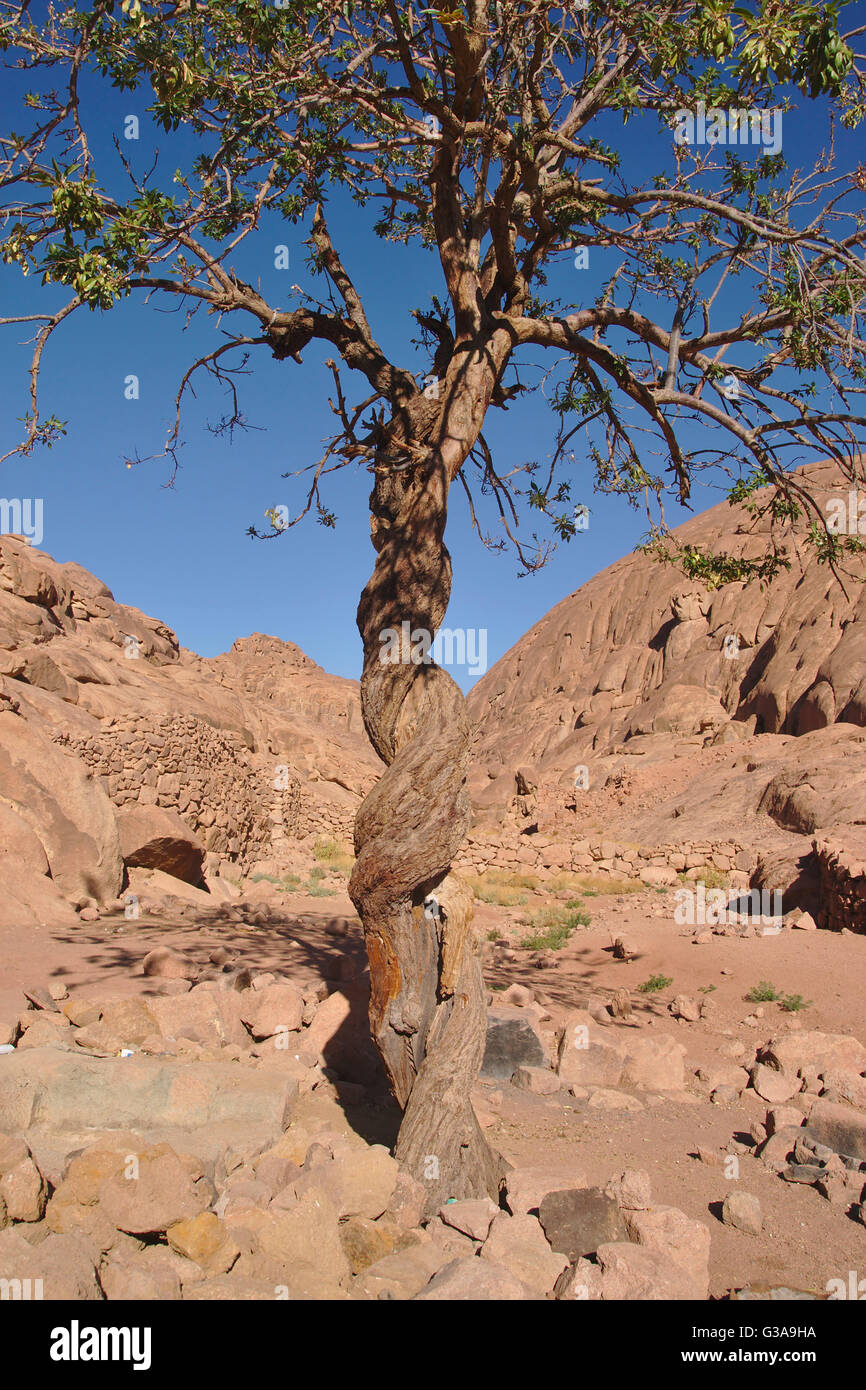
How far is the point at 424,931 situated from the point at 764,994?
16.9ft

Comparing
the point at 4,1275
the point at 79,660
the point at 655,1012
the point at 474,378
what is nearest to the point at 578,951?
the point at 655,1012

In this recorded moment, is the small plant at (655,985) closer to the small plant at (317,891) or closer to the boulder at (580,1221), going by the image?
the boulder at (580,1221)

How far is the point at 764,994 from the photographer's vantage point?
24.6 ft

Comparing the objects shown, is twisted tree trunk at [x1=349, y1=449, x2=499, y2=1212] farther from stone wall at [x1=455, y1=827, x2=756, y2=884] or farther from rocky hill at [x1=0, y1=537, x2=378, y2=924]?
stone wall at [x1=455, y1=827, x2=756, y2=884]

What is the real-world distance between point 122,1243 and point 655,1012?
5794 millimetres

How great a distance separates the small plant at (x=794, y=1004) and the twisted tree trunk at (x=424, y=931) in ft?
14.5

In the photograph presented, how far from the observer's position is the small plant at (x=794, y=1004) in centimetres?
715

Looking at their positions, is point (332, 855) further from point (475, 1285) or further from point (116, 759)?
point (475, 1285)

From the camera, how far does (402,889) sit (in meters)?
3.71

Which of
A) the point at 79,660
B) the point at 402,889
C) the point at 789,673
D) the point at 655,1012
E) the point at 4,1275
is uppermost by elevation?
the point at 789,673

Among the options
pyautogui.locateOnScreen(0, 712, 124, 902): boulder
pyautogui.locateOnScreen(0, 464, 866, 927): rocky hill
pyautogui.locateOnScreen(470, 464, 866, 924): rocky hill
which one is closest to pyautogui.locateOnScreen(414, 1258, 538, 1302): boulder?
pyautogui.locateOnScreen(0, 464, 866, 927): rocky hill

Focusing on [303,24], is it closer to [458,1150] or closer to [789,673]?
[458,1150]

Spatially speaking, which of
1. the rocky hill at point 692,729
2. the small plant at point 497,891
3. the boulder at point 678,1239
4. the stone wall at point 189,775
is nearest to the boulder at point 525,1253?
the boulder at point 678,1239

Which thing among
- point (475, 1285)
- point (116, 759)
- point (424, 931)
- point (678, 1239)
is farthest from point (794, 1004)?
point (116, 759)
